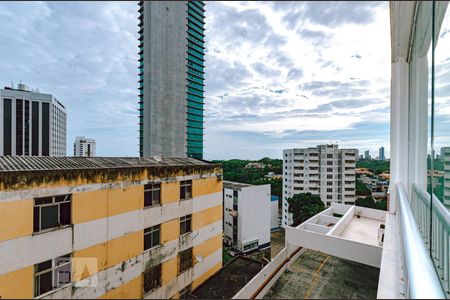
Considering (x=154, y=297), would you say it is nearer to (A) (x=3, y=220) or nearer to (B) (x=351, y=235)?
(A) (x=3, y=220)

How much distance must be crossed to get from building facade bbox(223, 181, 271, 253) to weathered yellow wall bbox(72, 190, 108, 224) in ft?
37.0

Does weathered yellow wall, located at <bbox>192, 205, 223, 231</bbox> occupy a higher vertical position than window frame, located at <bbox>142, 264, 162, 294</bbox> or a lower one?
lower

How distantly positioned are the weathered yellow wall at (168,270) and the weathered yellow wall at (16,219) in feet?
5.03

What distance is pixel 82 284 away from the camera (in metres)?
0.70

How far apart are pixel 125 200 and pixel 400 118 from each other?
3.42m

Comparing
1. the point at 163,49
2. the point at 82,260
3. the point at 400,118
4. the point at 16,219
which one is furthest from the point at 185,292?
the point at 400,118

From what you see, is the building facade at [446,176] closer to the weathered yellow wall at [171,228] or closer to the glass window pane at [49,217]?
the weathered yellow wall at [171,228]

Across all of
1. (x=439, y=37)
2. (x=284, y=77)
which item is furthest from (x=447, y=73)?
(x=284, y=77)

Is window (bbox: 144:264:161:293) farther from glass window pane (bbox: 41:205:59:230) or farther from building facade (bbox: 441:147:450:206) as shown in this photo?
building facade (bbox: 441:147:450:206)

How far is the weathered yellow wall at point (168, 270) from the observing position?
3.02ft

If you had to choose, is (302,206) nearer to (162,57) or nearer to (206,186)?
(206,186)

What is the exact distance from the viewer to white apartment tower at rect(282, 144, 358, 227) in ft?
63.7

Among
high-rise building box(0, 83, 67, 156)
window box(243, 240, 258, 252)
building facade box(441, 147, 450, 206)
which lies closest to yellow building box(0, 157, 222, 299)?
building facade box(441, 147, 450, 206)

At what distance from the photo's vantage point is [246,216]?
43.0ft
